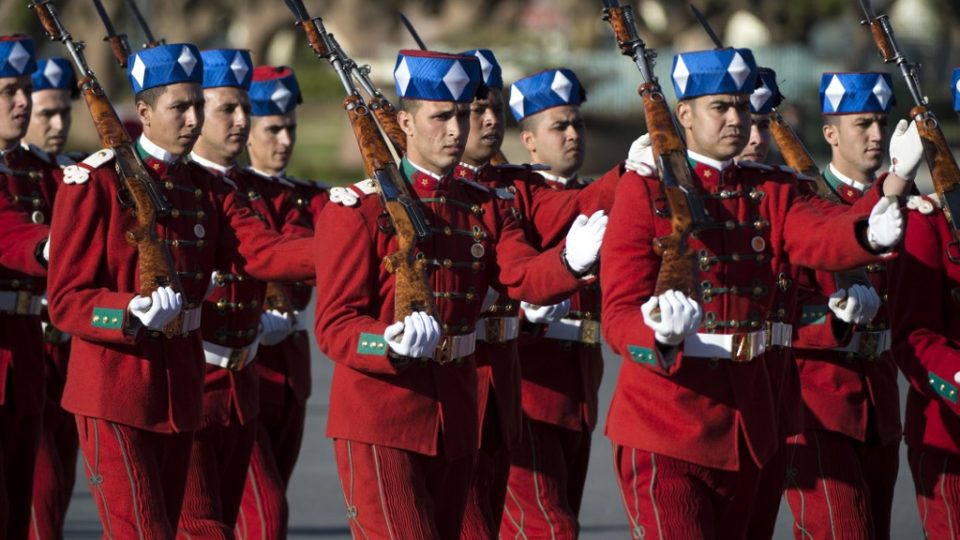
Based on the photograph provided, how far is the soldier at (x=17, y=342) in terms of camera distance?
27.0 feet

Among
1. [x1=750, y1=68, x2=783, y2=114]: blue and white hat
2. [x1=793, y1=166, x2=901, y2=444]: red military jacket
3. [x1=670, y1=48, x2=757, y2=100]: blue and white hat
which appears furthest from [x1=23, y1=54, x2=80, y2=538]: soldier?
[x1=793, y1=166, x2=901, y2=444]: red military jacket

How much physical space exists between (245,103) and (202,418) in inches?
66.6

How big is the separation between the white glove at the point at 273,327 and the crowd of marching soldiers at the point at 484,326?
20 millimetres

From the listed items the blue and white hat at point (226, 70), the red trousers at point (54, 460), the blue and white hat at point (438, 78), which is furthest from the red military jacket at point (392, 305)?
the red trousers at point (54, 460)

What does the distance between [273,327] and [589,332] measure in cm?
134

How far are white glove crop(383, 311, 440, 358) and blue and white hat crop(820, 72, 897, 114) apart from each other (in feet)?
8.69

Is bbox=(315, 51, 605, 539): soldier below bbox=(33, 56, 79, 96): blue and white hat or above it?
below

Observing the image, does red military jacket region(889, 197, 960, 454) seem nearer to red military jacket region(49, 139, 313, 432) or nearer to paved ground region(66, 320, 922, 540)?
red military jacket region(49, 139, 313, 432)

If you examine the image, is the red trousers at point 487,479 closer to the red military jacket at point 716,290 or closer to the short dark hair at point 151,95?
the red military jacket at point 716,290

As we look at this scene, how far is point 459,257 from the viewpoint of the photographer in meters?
6.88

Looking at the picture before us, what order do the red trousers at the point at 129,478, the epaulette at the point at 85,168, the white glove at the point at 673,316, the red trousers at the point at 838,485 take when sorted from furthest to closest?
the red trousers at the point at 838,485, the epaulette at the point at 85,168, the red trousers at the point at 129,478, the white glove at the point at 673,316

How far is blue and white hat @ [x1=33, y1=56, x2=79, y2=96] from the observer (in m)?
9.95

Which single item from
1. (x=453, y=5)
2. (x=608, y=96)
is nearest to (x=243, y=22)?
(x=453, y=5)

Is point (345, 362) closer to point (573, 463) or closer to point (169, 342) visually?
point (169, 342)
